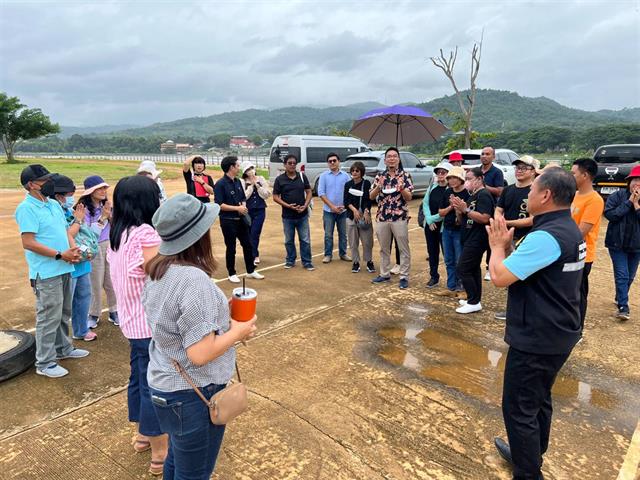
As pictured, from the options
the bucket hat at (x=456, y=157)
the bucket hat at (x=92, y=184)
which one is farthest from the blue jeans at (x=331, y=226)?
the bucket hat at (x=92, y=184)

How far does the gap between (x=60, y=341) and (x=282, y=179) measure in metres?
3.85

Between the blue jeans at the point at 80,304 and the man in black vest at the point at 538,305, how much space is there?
3386 mm

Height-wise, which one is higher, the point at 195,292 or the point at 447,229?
the point at 195,292

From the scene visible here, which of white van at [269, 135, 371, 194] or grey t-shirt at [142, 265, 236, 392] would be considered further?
white van at [269, 135, 371, 194]

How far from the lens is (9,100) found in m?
38.0

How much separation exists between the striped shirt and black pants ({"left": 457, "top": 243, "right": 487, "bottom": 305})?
336 centimetres

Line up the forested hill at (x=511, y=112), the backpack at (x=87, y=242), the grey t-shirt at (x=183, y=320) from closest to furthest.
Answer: the grey t-shirt at (x=183, y=320) < the backpack at (x=87, y=242) < the forested hill at (x=511, y=112)

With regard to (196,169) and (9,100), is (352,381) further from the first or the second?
(9,100)

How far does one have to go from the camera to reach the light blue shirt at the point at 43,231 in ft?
10.2

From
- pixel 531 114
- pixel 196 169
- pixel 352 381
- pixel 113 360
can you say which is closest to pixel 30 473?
pixel 113 360

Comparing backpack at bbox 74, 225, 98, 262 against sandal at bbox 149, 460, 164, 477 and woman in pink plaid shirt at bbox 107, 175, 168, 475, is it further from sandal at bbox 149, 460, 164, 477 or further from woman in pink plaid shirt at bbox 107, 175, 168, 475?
sandal at bbox 149, 460, 164, 477

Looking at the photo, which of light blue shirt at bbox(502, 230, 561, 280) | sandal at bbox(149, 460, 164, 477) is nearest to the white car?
light blue shirt at bbox(502, 230, 561, 280)

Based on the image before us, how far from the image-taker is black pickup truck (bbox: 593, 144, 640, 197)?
1000 centimetres

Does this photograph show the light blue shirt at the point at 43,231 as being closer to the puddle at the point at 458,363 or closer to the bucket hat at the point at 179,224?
the bucket hat at the point at 179,224
